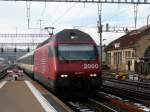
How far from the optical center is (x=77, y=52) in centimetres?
2081

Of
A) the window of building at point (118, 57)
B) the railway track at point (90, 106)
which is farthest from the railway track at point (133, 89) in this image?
the window of building at point (118, 57)

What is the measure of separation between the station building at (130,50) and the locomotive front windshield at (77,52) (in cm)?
3806

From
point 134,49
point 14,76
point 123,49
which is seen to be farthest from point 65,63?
point 123,49

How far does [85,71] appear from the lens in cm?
2030

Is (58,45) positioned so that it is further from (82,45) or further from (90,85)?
(90,85)

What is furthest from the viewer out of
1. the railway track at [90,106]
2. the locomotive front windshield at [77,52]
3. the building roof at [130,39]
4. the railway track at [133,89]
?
the building roof at [130,39]

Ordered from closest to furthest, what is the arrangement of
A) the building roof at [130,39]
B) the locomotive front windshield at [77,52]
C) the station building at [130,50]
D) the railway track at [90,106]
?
the railway track at [90,106], the locomotive front windshield at [77,52], the station building at [130,50], the building roof at [130,39]

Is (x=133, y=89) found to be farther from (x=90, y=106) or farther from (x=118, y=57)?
(x=118, y=57)

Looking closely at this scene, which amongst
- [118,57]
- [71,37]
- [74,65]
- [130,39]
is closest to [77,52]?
[74,65]

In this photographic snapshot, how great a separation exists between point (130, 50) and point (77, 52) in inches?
1873

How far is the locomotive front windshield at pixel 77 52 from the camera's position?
2062 cm

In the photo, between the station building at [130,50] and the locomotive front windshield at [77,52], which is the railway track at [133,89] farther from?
the station building at [130,50]

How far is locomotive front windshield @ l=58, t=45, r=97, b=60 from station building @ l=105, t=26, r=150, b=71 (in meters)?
38.1

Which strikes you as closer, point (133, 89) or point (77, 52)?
point (77, 52)
